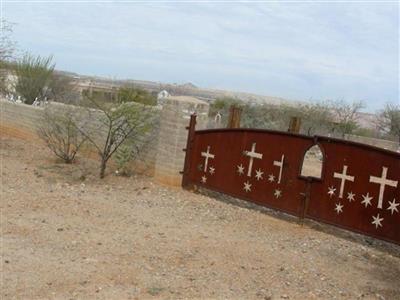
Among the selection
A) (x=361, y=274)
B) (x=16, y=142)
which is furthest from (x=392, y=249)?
(x=16, y=142)

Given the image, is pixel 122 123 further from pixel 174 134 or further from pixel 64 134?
pixel 64 134

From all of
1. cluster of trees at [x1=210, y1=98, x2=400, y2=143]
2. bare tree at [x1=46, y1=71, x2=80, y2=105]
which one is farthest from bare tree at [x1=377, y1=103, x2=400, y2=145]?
bare tree at [x1=46, y1=71, x2=80, y2=105]

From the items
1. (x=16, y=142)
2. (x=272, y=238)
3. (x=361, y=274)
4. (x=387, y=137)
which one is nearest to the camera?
(x=361, y=274)

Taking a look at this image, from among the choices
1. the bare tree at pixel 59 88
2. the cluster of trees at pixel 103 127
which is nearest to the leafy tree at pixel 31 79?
the bare tree at pixel 59 88

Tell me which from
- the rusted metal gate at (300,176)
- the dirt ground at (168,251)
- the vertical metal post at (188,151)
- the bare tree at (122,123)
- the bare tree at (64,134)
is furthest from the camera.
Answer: the bare tree at (64,134)

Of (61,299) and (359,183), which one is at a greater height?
(359,183)

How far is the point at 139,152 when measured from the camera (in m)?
12.9

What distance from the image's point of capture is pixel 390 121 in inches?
1732

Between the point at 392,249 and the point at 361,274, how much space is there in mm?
1650

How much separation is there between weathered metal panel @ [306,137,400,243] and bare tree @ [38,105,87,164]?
22.7 feet

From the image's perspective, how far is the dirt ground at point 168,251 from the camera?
6016 mm

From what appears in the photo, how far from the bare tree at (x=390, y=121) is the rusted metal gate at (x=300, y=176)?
31.9m

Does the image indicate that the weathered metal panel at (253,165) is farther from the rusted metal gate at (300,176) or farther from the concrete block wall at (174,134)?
the concrete block wall at (174,134)

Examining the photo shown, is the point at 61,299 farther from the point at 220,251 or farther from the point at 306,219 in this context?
the point at 306,219
